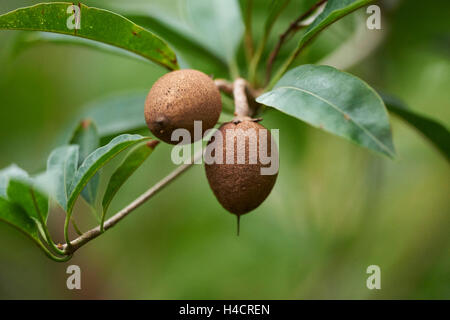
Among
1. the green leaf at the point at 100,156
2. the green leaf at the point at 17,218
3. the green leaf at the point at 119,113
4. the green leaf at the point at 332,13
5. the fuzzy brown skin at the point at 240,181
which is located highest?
the green leaf at the point at 119,113

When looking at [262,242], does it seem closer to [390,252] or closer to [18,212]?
[390,252]

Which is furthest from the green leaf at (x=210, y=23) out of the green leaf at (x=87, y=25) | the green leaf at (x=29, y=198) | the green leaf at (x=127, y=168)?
the green leaf at (x=29, y=198)

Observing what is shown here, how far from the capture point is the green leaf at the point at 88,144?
3.30 ft

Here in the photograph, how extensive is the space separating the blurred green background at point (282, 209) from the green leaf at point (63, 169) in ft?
2.10

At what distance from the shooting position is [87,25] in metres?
0.81

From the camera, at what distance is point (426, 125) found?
1034 millimetres

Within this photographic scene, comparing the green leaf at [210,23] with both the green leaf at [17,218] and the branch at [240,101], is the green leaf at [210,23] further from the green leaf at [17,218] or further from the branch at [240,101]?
the green leaf at [17,218]

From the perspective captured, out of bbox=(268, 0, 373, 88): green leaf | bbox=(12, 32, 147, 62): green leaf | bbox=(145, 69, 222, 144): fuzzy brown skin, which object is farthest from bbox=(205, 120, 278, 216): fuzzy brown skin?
bbox=(12, 32, 147, 62): green leaf

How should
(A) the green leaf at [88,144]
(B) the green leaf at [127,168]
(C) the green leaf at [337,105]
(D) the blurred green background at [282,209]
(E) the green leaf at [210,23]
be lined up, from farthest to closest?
(D) the blurred green background at [282,209]
(E) the green leaf at [210,23]
(A) the green leaf at [88,144]
(B) the green leaf at [127,168]
(C) the green leaf at [337,105]

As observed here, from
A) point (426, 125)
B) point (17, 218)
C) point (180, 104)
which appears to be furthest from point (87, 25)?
point (426, 125)

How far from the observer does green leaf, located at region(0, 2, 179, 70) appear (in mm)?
781

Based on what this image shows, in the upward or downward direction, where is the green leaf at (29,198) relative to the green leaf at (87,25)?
downward

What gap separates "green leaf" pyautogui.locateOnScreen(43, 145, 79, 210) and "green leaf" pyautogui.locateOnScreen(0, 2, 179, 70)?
0.22 meters
